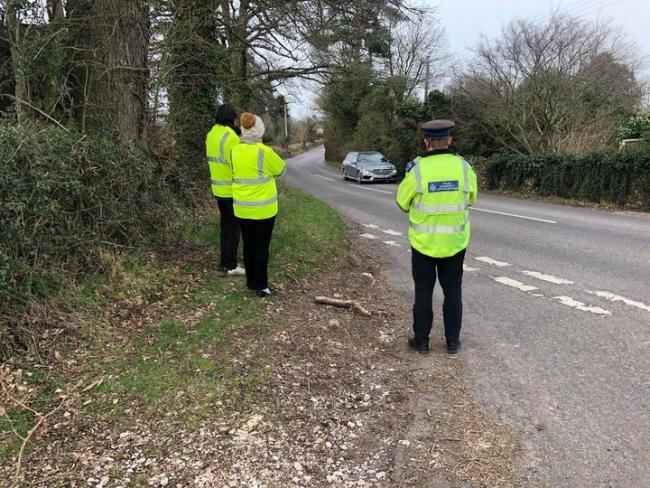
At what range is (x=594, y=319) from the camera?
520cm

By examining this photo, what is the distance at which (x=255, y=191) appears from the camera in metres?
5.38

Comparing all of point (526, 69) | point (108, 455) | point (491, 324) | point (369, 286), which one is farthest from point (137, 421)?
point (526, 69)

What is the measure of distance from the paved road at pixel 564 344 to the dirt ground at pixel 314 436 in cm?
25

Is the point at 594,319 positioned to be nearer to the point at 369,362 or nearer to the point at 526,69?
the point at 369,362

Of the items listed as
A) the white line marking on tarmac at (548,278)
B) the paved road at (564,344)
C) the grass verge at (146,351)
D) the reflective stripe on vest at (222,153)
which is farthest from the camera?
the white line marking on tarmac at (548,278)

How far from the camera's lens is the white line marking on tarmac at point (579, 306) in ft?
17.8

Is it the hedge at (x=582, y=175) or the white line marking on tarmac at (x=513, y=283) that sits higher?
the hedge at (x=582, y=175)

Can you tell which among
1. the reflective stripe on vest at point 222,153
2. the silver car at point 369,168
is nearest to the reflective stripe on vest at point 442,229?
the reflective stripe on vest at point 222,153

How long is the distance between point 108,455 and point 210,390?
816mm

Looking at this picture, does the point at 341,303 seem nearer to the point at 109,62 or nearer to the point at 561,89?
the point at 109,62

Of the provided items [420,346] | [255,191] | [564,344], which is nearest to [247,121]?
[255,191]

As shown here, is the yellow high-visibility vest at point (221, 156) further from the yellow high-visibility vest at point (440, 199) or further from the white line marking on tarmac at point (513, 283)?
the white line marking on tarmac at point (513, 283)

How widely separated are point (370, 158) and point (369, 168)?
5.11 feet

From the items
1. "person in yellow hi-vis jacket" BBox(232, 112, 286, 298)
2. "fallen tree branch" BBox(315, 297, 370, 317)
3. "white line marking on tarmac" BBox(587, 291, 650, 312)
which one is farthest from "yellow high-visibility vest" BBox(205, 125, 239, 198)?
"white line marking on tarmac" BBox(587, 291, 650, 312)
